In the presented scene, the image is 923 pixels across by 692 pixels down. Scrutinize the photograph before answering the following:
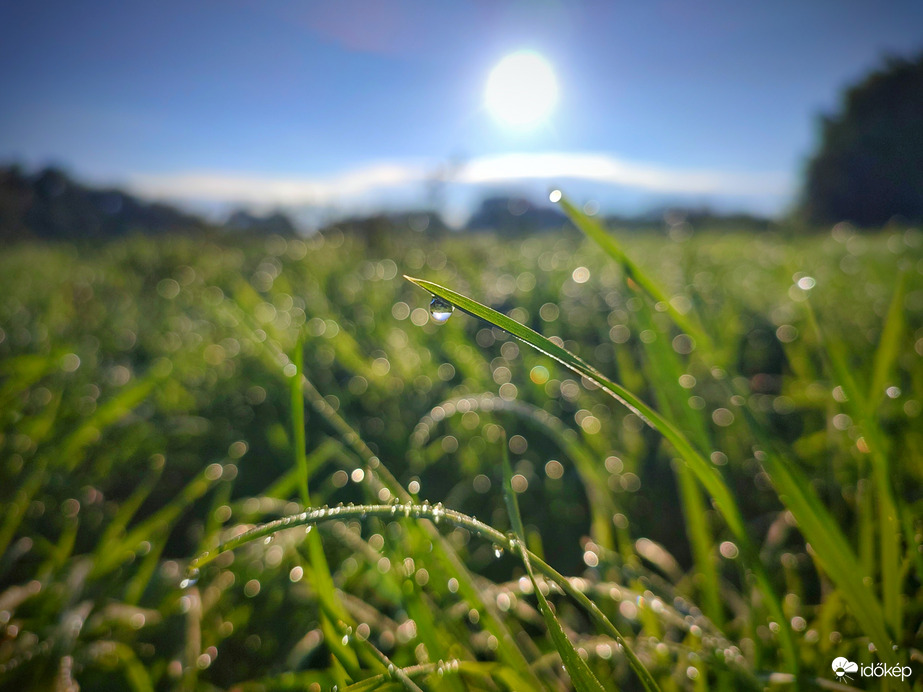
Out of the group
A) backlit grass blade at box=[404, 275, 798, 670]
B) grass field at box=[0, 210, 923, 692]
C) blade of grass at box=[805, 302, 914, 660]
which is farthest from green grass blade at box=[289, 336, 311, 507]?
blade of grass at box=[805, 302, 914, 660]

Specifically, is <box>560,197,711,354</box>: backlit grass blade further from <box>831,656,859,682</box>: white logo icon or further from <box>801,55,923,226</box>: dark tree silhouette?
<box>801,55,923,226</box>: dark tree silhouette

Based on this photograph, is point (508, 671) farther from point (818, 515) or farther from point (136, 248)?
point (136, 248)

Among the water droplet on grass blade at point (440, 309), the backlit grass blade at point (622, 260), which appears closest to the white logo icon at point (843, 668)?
the backlit grass blade at point (622, 260)

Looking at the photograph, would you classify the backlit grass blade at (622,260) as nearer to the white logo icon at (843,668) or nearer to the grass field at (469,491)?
the grass field at (469,491)

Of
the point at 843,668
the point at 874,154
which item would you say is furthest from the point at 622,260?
the point at 874,154

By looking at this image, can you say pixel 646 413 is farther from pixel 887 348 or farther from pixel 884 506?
pixel 887 348

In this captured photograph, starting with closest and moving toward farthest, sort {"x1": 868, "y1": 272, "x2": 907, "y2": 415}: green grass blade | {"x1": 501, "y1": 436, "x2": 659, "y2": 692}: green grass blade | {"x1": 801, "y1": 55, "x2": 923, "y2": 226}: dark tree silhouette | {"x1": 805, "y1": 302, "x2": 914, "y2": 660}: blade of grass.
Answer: {"x1": 501, "y1": 436, "x2": 659, "y2": 692}: green grass blade < {"x1": 805, "y1": 302, "x2": 914, "y2": 660}: blade of grass < {"x1": 868, "y1": 272, "x2": 907, "y2": 415}: green grass blade < {"x1": 801, "y1": 55, "x2": 923, "y2": 226}: dark tree silhouette
